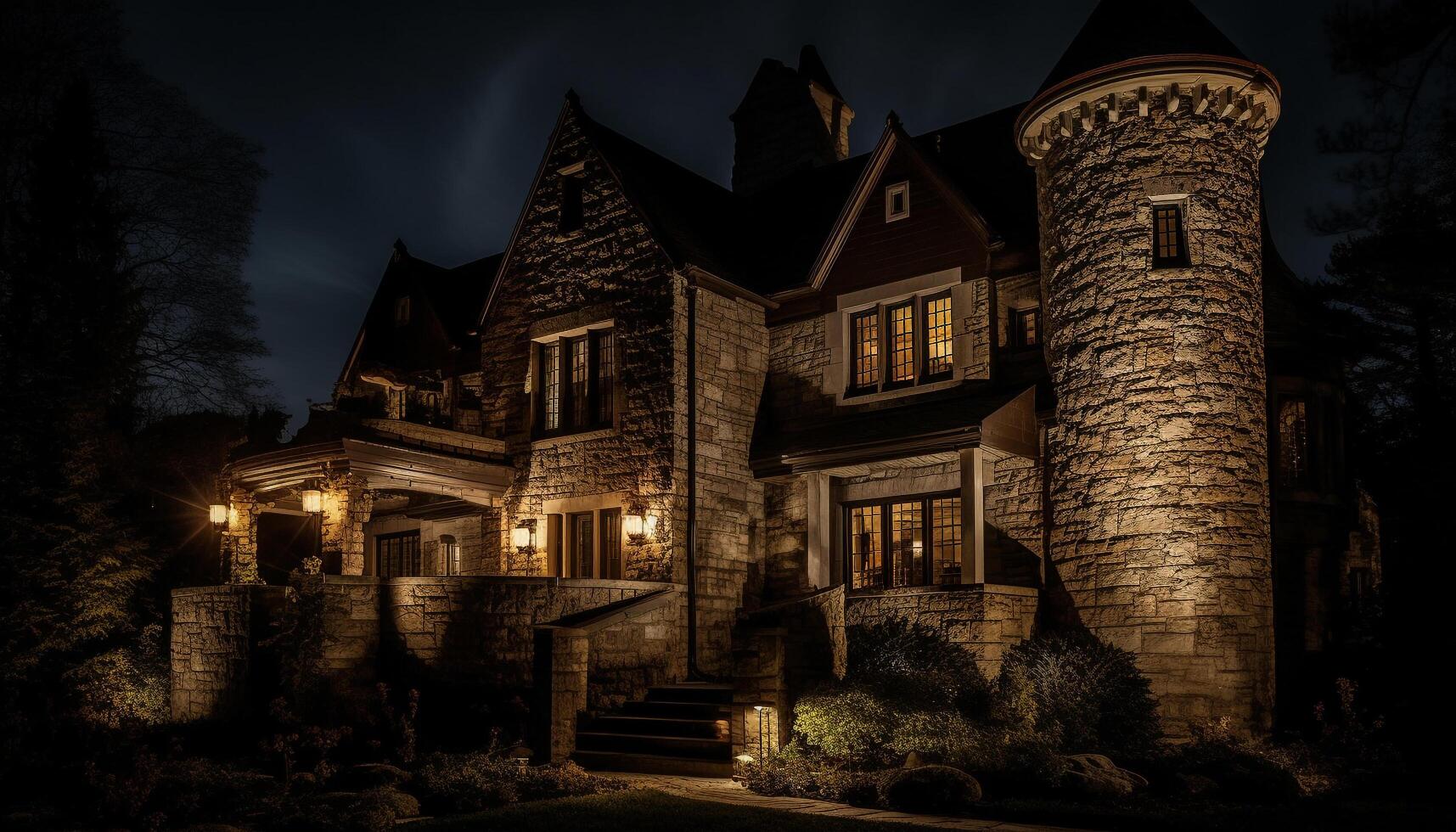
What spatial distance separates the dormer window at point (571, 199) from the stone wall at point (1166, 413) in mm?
9039

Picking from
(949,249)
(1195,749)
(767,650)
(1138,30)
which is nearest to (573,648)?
(767,650)

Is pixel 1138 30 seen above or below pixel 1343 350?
above

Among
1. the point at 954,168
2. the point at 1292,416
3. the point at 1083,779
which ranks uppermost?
the point at 954,168

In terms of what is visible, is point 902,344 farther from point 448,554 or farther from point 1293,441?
point 448,554

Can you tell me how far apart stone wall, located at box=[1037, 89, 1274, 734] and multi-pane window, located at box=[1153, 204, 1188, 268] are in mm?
176

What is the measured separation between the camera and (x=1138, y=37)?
1655cm

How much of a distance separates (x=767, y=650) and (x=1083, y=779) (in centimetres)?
387

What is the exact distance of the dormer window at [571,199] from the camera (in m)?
22.0

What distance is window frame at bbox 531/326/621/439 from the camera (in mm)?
Result: 21000

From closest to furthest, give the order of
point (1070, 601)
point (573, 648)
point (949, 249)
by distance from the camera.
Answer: point (573, 648) < point (1070, 601) < point (949, 249)

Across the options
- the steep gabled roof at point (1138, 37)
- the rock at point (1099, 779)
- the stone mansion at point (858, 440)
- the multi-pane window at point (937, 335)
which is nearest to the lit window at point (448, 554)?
the stone mansion at point (858, 440)

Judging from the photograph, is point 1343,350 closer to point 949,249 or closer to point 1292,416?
point 1292,416

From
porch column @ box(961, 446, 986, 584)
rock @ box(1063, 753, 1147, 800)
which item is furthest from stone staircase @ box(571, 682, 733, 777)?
rock @ box(1063, 753, 1147, 800)

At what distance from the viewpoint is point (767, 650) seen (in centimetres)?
1386
